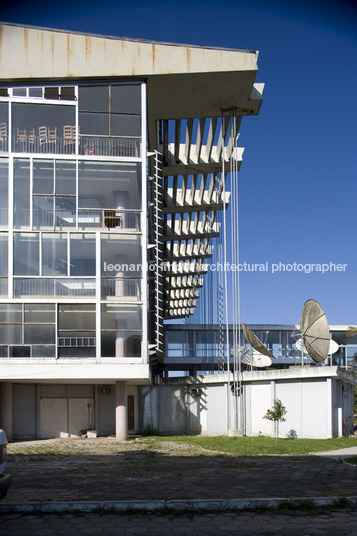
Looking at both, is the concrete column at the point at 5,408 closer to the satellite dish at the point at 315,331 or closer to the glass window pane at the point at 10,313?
the glass window pane at the point at 10,313

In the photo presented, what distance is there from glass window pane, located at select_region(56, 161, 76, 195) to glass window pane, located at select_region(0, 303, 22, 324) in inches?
182

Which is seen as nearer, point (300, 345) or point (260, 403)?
point (260, 403)

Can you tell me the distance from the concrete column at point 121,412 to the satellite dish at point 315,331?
7234 mm

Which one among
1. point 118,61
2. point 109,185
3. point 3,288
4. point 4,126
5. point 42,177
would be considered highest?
point 118,61

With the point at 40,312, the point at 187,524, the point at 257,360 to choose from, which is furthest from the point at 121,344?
the point at 187,524

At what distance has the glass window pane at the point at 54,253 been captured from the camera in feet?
73.6

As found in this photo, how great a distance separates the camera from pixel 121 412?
22.6 m

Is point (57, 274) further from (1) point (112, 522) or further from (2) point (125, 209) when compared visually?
(1) point (112, 522)

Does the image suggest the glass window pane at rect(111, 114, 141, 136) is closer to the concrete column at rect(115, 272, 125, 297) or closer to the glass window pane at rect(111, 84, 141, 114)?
the glass window pane at rect(111, 84, 141, 114)

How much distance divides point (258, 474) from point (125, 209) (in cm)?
1419

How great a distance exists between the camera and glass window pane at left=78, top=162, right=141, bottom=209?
2316cm

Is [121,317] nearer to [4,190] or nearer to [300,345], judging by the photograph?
[4,190]

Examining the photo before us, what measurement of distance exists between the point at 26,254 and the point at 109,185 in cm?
412

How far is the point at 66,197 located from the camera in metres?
23.0
